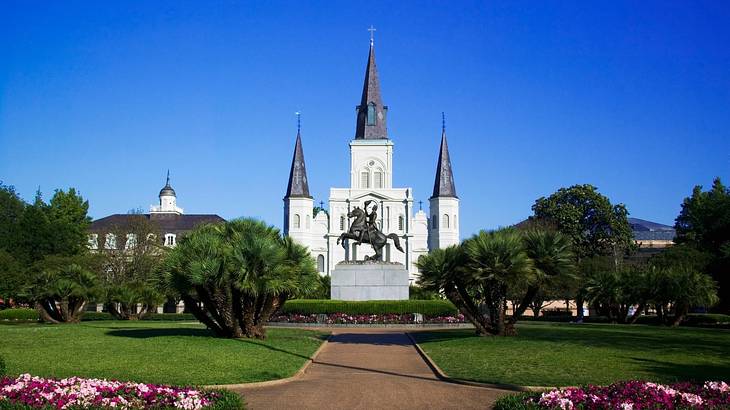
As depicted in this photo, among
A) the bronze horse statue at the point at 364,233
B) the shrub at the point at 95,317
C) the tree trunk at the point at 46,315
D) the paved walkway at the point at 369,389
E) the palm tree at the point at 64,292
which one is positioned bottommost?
the paved walkway at the point at 369,389

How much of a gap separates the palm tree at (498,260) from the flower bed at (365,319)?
1151 centimetres

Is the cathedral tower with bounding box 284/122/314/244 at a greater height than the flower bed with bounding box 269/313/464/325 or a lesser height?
greater

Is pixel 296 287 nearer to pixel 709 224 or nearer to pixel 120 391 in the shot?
pixel 120 391

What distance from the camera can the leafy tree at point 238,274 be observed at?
22656 millimetres

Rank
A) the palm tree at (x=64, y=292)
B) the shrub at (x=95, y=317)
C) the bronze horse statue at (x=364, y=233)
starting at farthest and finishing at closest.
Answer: the shrub at (x=95, y=317), the bronze horse statue at (x=364, y=233), the palm tree at (x=64, y=292)

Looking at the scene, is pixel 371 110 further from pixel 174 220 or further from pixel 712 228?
pixel 712 228

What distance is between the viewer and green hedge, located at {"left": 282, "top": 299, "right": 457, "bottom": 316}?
36.5m

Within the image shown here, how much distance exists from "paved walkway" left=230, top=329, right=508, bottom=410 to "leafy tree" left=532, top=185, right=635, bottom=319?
63.1 m

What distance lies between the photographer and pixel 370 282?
39.1 metres

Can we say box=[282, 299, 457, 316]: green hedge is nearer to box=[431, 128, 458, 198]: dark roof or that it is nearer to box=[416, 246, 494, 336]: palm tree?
box=[416, 246, 494, 336]: palm tree

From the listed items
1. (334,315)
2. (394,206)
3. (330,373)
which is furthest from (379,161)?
(330,373)

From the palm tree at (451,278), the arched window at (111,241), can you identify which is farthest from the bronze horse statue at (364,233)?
the arched window at (111,241)

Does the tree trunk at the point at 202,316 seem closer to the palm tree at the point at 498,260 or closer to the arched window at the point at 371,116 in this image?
the palm tree at the point at 498,260


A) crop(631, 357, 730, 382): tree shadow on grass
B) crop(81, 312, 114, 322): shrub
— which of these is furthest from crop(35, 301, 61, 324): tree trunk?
crop(631, 357, 730, 382): tree shadow on grass
